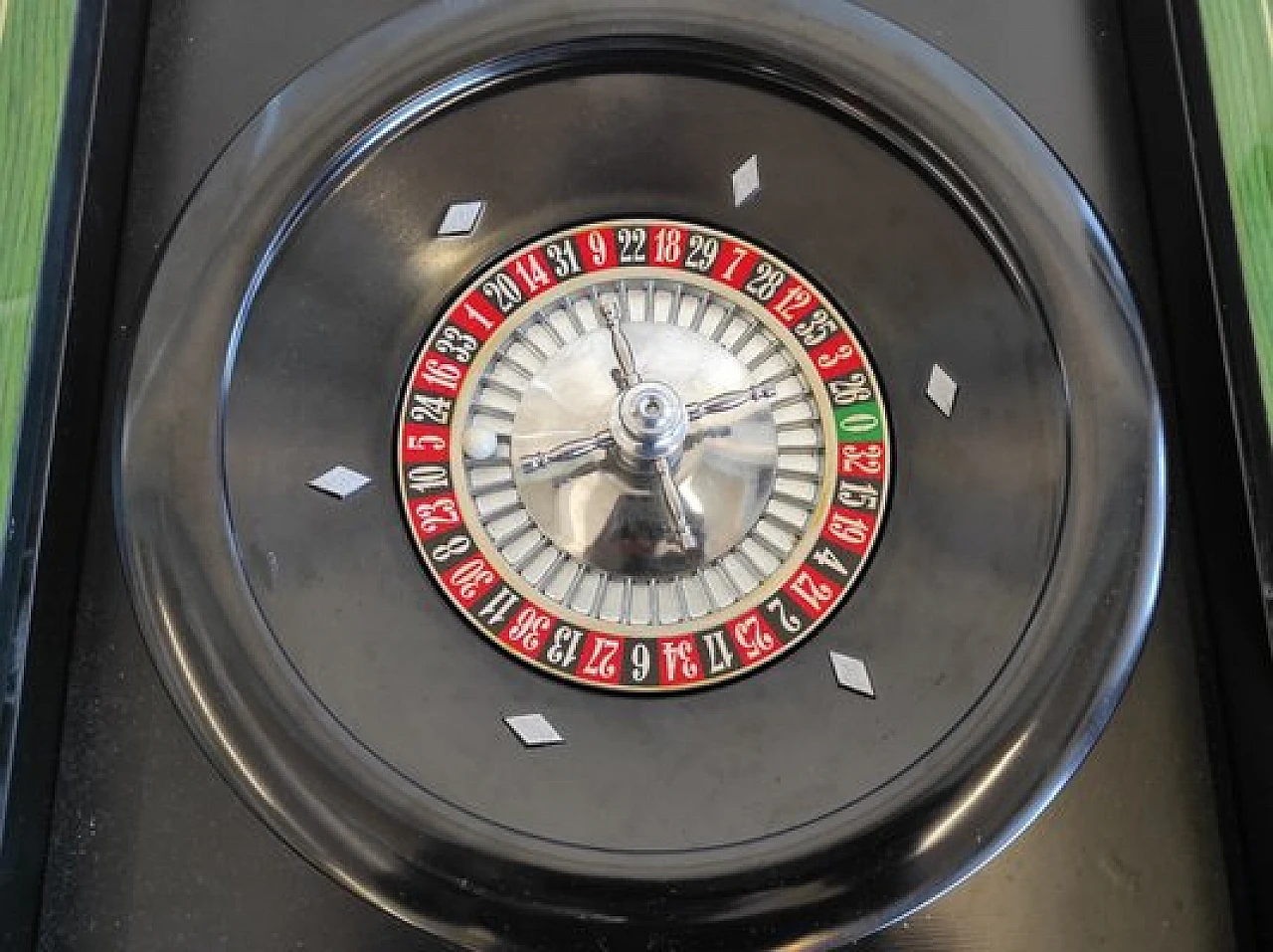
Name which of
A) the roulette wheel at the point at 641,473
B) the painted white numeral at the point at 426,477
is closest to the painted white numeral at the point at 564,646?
the roulette wheel at the point at 641,473

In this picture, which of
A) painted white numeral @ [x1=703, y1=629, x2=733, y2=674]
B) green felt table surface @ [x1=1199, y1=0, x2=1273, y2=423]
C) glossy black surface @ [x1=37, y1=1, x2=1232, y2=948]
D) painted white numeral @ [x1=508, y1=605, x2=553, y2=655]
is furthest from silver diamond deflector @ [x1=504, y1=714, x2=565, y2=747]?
green felt table surface @ [x1=1199, y1=0, x2=1273, y2=423]

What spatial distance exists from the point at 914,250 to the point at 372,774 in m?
1.11

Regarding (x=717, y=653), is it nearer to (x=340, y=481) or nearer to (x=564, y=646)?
(x=564, y=646)

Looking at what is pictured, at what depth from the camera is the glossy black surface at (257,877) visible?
2.31m

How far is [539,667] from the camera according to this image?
229cm

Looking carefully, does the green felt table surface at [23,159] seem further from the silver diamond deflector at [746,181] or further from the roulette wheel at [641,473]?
the silver diamond deflector at [746,181]

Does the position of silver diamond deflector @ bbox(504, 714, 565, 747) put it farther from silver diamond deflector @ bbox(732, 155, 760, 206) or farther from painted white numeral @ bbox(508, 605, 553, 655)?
silver diamond deflector @ bbox(732, 155, 760, 206)

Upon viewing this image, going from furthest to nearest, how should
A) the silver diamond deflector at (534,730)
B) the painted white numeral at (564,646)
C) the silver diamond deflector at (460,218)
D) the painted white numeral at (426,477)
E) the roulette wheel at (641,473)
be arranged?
the silver diamond deflector at (460,218), the painted white numeral at (426,477), the painted white numeral at (564,646), the silver diamond deflector at (534,730), the roulette wheel at (641,473)

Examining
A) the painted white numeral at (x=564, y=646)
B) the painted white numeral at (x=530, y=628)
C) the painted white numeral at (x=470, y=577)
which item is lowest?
the painted white numeral at (x=564, y=646)

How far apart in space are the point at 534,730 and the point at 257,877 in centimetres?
48

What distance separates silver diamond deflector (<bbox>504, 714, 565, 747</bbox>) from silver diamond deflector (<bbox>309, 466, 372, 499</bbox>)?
16.1 inches

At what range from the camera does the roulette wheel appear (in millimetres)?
2066

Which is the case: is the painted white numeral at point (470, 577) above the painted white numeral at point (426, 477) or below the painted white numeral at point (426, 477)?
below

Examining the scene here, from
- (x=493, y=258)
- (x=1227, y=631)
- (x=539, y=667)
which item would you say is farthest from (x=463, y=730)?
(x=1227, y=631)
